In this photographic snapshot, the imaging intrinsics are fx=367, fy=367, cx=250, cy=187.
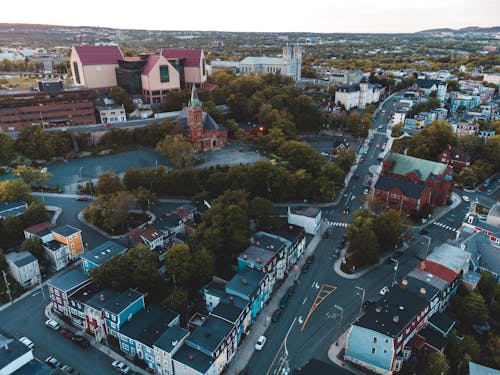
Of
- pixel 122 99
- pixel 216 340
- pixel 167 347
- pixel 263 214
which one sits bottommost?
pixel 167 347

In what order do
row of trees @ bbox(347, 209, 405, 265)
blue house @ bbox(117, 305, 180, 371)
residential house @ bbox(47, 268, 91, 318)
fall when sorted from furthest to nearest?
row of trees @ bbox(347, 209, 405, 265) < residential house @ bbox(47, 268, 91, 318) < blue house @ bbox(117, 305, 180, 371)

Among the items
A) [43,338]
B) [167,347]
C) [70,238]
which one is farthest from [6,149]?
[167,347]

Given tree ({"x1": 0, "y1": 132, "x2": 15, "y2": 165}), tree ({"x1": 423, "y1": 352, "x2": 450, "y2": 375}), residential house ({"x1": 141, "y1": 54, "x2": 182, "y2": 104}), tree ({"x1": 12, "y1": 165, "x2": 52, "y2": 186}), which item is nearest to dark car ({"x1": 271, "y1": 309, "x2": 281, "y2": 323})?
tree ({"x1": 423, "y1": 352, "x2": 450, "y2": 375})

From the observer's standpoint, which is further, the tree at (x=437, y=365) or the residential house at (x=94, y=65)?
the residential house at (x=94, y=65)

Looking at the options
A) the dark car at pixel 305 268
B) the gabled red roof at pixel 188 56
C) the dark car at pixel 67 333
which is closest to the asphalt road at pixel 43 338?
the dark car at pixel 67 333

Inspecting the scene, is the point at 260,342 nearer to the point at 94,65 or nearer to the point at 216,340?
the point at 216,340

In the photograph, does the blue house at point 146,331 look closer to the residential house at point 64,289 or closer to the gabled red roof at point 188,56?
the residential house at point 64,289

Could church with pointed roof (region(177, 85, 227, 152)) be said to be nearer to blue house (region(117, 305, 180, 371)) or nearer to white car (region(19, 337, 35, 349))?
blue house (region(117, 305, 180, 371))
